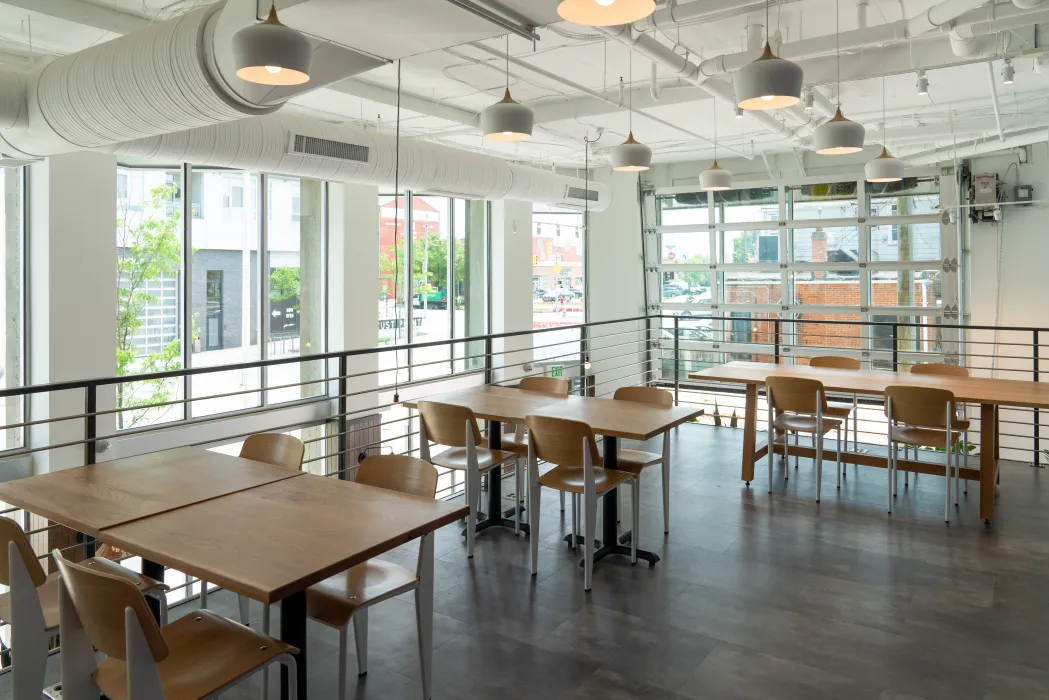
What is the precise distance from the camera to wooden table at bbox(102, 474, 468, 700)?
6.70 ft

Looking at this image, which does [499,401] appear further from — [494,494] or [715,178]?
[715,178]

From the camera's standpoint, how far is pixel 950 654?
10.0ft

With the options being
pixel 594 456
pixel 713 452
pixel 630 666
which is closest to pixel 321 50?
pixel 594 456

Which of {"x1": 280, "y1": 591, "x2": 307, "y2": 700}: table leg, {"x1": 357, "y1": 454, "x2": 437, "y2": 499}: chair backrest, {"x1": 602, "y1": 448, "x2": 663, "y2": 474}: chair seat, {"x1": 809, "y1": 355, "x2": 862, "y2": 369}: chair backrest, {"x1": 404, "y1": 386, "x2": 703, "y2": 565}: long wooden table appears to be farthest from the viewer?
{"x1": 809, "y1": 355, "x2": 862, "y2": 369}: chair backrest

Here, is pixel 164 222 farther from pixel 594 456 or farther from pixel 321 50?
pixel 594 456

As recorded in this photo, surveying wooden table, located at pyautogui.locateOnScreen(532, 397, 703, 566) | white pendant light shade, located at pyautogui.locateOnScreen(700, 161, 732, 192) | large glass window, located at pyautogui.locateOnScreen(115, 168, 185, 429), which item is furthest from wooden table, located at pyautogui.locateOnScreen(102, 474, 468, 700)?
white pendant light shade, located at pyautogui.locateOnScreen(700, 161, 732, 192)

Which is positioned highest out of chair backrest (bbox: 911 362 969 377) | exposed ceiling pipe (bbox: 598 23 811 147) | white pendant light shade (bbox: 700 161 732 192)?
exposed ceiling pipe (bbox: 598 23 811 147)

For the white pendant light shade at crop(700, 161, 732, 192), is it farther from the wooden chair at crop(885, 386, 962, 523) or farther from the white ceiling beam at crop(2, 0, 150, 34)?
the white ceiling beam at crop(2, 0, 150, 34)

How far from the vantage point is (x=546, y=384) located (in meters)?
5.40

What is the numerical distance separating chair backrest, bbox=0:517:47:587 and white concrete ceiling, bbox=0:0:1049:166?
2.17 meters

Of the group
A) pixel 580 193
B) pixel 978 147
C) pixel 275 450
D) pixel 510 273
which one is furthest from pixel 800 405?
pixel 510 273

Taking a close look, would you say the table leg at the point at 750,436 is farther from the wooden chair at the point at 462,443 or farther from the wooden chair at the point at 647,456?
the wooden chair at the point at 462,443

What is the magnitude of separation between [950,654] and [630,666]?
4.19 feet

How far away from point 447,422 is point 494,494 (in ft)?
2.17
